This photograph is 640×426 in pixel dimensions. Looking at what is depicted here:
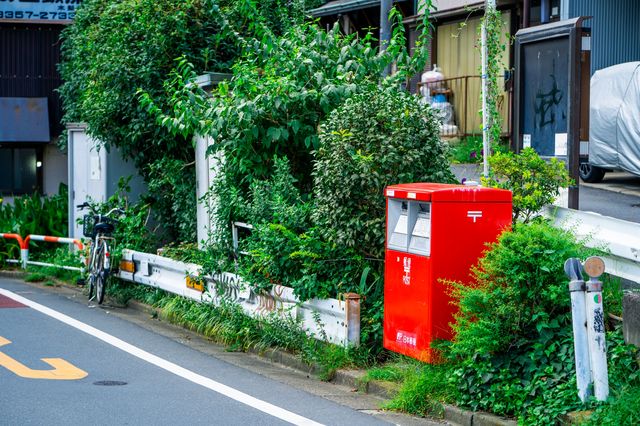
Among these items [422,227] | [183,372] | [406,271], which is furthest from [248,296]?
[422,227]

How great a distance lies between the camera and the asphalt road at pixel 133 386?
7551mm

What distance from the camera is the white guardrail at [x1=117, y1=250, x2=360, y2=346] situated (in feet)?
30.1

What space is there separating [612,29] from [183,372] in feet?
59.1

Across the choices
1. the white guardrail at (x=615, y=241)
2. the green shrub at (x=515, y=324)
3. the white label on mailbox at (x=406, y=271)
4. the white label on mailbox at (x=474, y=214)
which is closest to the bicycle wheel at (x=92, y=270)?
the white label on mailbox at (x=406, y=271)

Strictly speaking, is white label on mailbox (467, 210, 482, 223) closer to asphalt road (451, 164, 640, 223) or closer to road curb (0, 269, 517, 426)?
road curb (0, 269, 517, 426)

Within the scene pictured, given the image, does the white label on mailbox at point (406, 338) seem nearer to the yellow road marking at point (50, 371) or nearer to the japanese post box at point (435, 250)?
the japanese post box at point (435, 250)

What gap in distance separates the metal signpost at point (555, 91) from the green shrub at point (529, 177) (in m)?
0.33

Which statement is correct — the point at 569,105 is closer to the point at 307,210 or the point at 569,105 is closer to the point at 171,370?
the point at 307,210

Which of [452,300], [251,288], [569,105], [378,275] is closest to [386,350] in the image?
[378,275]

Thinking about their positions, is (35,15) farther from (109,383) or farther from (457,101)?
(109,383)

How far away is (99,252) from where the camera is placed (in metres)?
14.1

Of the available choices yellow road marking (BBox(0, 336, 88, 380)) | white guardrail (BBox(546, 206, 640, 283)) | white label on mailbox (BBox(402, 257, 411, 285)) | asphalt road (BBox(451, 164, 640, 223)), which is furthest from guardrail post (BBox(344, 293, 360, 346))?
asphalt road (BBox(451, 164, 640, 223))

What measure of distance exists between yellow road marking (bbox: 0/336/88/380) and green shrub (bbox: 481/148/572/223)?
443 centimetres

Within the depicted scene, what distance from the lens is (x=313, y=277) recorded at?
975 cm
